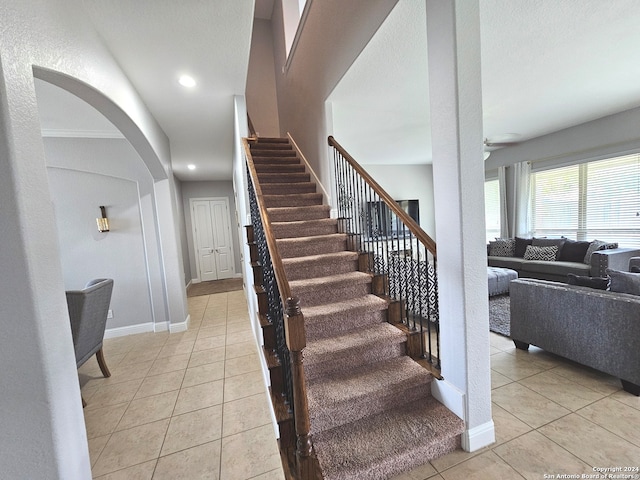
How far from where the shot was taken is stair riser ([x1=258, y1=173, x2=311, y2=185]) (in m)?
4.04

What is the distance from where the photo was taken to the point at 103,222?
12.3 ft

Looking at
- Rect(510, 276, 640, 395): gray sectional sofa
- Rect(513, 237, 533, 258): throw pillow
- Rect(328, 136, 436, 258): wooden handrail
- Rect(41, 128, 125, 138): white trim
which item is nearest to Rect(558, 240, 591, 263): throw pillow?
Rect(513, 237, 533, 258): throw pillow

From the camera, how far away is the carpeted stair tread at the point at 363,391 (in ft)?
5.54

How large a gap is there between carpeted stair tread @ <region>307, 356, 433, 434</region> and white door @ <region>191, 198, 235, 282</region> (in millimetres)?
6234

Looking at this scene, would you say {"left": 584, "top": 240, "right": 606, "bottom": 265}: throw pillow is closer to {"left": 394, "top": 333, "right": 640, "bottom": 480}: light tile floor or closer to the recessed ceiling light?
{"left": 394, "top": 333, "right": 640, "bottom": 480}: light tile floor

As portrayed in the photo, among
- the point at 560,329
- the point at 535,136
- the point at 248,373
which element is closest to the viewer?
the point at 560,329

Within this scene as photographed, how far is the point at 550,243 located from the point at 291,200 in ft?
16.1

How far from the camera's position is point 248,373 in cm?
269

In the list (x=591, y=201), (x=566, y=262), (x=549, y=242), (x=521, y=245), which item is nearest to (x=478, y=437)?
(x=566, y=262)

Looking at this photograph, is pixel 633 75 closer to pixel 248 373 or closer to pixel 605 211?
pixel 605 211

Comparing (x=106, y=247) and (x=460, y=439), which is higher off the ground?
(x=106, y=247)

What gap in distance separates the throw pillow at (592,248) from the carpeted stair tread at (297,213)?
14.4ft

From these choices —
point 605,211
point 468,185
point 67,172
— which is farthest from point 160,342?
point 605,211

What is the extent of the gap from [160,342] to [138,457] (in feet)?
6.73
